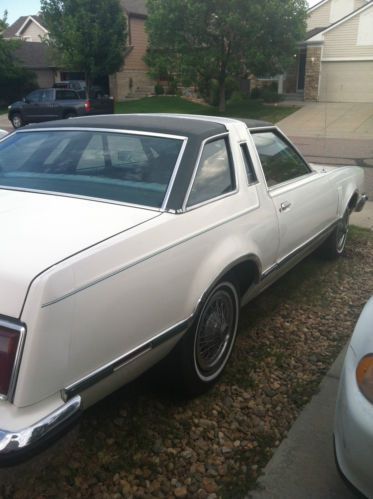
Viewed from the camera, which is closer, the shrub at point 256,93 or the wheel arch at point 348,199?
the wheel arch at point 348,199

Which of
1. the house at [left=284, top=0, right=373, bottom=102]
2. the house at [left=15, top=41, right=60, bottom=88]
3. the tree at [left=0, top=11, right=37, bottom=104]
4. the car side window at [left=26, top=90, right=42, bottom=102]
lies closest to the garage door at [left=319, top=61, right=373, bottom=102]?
the house at [left=284, top=0, right=373, bottom=102]

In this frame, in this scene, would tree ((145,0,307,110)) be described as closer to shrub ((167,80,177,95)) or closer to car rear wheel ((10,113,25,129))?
car rear wheel ((10,113,25,129))

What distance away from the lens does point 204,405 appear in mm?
2867

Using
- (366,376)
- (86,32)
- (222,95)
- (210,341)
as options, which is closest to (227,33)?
(222,95)

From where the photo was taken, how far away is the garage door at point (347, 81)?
82.7 ft

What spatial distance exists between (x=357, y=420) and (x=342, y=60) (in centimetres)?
2733

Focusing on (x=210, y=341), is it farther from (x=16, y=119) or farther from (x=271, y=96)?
(x=271, y=96)

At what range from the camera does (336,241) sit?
5.14m

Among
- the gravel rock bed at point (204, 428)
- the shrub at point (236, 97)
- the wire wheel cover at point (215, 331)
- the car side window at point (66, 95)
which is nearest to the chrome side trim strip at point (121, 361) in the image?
the wire wheel cover at point (215, 331)

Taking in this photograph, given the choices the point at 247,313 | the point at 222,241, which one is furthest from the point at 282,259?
the point at 222,241

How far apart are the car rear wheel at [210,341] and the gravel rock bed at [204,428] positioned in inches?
5.4

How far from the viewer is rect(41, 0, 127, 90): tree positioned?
25484mm

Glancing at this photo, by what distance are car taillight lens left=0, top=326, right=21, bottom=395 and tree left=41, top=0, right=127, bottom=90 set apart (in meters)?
26.5

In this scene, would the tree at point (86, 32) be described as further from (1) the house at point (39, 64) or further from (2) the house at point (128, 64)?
(1) the house at point (39, 64)
